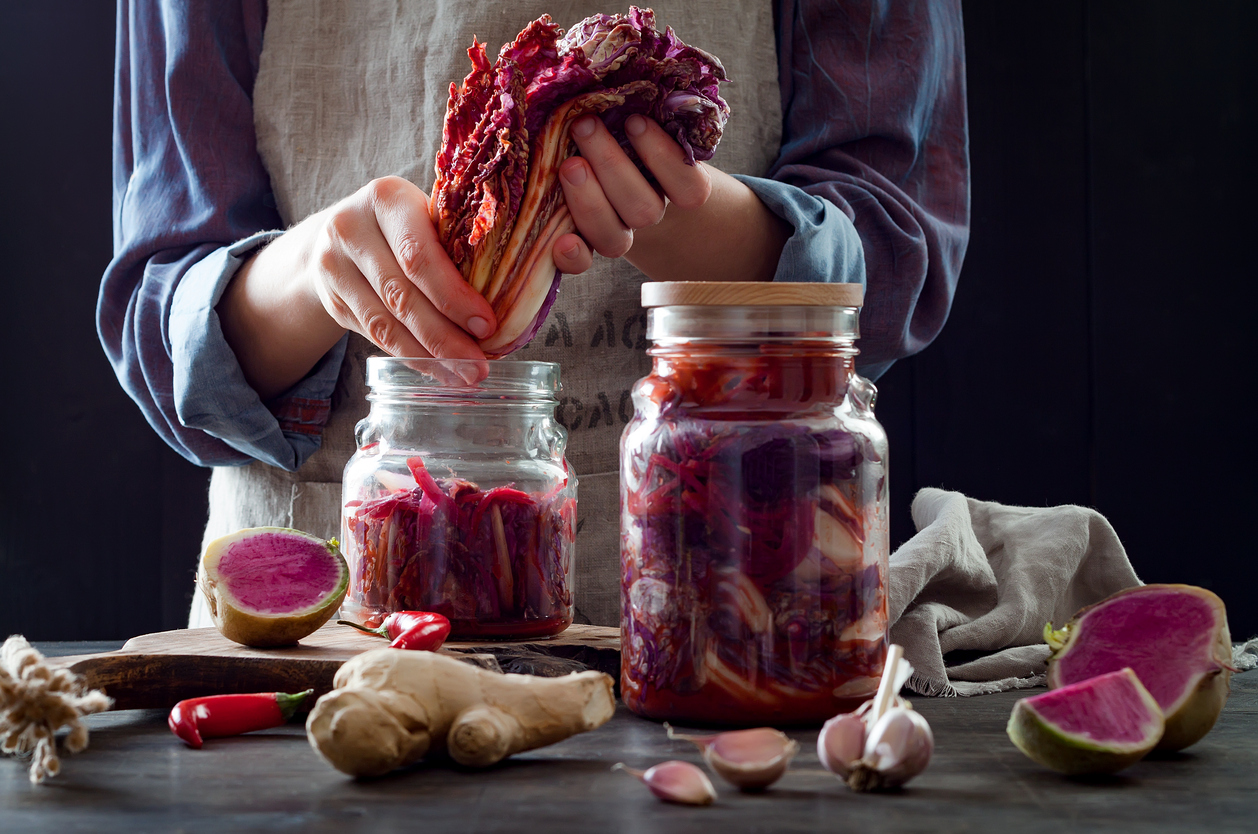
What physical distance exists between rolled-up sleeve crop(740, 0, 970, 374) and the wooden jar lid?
25.1 inches

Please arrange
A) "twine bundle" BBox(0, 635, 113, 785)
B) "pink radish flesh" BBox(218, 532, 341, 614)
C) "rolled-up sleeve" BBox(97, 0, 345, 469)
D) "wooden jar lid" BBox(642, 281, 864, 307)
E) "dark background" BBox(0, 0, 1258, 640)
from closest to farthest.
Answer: "twine bundle" BBox(0, 635, 113, 785)
"wooden jar lid" BBox(642, 281, 864, 307)
"pink radish flesh" BBox(218, 532, 341, 614)
"rolled-up sleeve" BBox(97, 0, 345, 469)
"dark background" BBox(0, 0, 1258, 640)

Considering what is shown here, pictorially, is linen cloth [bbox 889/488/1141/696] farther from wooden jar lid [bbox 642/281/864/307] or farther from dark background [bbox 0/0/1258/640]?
dark background [bbox 0/0/1258/640]

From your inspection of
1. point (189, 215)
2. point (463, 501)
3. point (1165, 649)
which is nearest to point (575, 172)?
point (463, 501)

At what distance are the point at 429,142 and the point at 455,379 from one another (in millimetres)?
627

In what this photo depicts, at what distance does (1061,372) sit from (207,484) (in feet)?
6.69

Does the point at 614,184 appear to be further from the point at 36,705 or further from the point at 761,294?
the point at 36,705

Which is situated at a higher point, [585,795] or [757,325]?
[757,325]

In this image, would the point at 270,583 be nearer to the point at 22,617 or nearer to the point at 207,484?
the point at 207,484

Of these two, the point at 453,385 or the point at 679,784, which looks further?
the point at 453,385

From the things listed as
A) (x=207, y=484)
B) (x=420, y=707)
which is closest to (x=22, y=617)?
(x=207, y=484)

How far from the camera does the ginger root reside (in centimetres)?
81

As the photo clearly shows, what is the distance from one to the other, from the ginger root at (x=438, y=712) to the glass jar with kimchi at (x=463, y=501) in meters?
0.30

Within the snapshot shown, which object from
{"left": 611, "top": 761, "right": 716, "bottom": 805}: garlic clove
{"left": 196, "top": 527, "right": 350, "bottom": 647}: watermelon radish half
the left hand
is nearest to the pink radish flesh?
{"left": 196, "top": 527, "right": 350, "bottom": 647}: watermelon radish half

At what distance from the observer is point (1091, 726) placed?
0.84 meters
